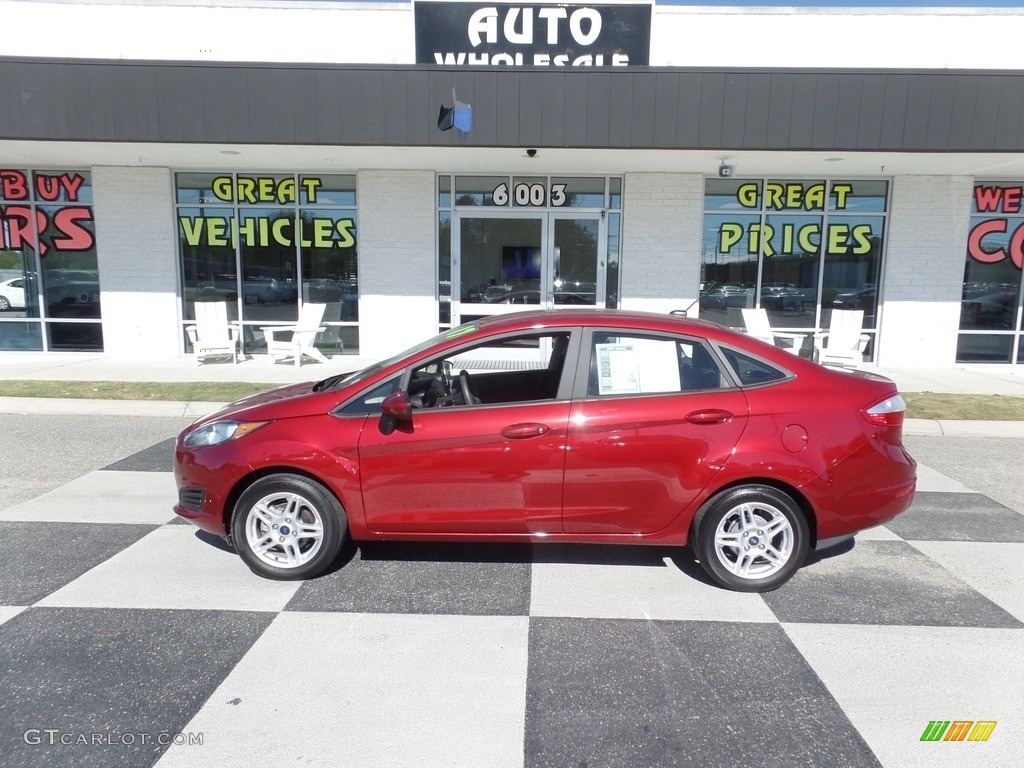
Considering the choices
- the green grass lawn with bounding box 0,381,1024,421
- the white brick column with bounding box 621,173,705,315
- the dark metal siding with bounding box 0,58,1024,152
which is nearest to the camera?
the green grass lawn with bounding box 0,381,1024,421

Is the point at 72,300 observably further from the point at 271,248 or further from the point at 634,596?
the point at 634,596

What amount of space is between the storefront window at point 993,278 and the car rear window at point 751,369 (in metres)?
10.7

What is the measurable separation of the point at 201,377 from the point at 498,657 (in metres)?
8.79

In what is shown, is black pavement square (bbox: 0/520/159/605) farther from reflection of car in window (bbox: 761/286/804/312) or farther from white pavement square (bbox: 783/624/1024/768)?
reflection of car in window (bbox: 761/286/804/312)

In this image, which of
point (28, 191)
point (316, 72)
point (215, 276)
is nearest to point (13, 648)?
point (316, 72)

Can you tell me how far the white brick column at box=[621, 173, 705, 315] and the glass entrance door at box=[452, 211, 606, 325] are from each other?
55cm

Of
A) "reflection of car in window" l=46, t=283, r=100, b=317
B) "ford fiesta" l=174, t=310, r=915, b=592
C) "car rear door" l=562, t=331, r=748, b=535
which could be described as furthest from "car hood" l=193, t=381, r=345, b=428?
"reflection of car in window" l=46, t=283, r=100, b=317

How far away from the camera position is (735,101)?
900 centimetres

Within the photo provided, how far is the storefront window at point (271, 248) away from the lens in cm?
1249

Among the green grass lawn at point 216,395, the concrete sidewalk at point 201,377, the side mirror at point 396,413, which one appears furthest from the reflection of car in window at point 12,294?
the side mirror at point 396,413

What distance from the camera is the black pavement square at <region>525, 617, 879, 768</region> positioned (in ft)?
8.58

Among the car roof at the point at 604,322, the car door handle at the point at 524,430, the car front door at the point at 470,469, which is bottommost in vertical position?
the car front door at the point at 470,469

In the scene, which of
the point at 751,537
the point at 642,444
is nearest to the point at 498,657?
the point at 642,444

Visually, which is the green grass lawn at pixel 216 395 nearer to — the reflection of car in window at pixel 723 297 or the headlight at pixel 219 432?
the reflection of car in window at pixel 723 297
